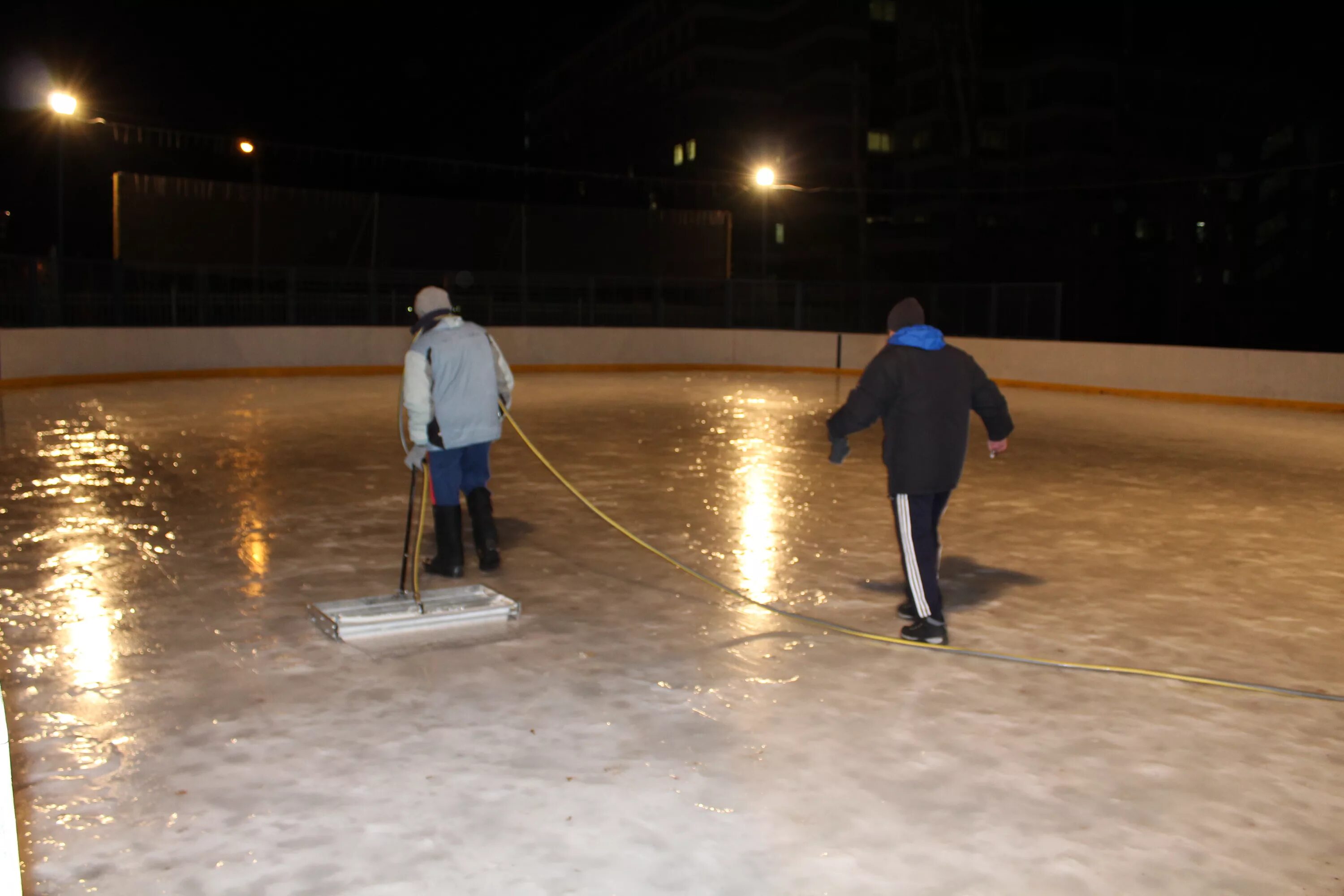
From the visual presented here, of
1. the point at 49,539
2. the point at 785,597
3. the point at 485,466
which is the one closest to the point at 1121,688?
the point at 785,597

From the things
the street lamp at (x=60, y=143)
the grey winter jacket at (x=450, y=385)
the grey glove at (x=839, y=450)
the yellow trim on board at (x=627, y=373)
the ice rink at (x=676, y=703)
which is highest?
the street lamp at (x=60, y=143)

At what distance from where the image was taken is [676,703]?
481 cm

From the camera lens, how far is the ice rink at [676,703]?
3463 mm

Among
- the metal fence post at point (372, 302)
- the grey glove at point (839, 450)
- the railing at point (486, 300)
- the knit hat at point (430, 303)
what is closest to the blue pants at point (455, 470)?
→ the knit hat at point (430, 303)

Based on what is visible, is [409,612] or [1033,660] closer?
[1033,660]

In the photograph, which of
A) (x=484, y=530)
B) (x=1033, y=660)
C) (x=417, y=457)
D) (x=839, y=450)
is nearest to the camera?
(x=1033, y=660)

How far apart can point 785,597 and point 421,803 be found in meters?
3.14

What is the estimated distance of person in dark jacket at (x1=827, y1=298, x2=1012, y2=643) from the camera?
5.47 meters

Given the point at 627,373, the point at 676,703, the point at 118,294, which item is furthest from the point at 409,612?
the point at 627,373

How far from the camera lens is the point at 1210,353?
64.2ft

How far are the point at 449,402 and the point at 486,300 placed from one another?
62.8ft

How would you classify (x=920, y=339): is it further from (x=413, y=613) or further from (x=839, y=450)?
(x=413, y=613)

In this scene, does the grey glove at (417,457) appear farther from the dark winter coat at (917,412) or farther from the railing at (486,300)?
the railing at (486,300)

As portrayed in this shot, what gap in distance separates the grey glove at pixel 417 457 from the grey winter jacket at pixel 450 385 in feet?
0.11
